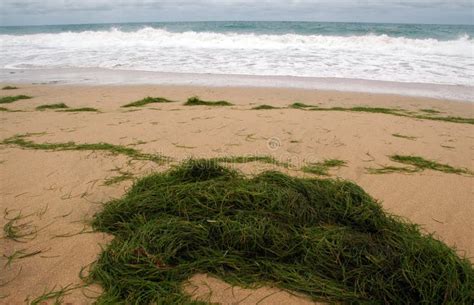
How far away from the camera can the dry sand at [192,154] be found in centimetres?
197

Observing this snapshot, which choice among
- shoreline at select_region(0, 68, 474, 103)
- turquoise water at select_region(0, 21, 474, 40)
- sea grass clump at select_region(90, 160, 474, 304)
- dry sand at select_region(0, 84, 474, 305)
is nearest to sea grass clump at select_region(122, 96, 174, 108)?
dry sand at select_region(0, 84, 474, 305)

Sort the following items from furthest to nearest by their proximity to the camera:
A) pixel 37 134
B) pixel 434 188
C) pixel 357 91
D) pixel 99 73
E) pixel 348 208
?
pixel 99 73
pixel 357 91
pixel 37 134
pixel 434 188
pixel 348 208

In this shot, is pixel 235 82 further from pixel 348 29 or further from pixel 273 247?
pixel 348 29

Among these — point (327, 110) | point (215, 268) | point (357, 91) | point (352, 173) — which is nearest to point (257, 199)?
point (215, 268)

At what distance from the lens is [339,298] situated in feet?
5.58

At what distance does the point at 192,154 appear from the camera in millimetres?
3783

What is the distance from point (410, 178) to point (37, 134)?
4.68m

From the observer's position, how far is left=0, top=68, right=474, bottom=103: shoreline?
28.1 ft

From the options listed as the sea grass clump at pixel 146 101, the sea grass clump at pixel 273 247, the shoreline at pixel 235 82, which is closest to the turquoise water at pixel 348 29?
the shoreline at pixel 235 82

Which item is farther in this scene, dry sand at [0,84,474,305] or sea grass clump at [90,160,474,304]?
dry sand at [0,84,474,305]

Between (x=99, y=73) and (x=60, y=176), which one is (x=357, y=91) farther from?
(x=99, y=73)

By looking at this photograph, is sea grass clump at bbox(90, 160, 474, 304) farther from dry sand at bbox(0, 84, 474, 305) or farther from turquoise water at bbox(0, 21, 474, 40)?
turquoise water at bbox(0, 21, 474, 40)

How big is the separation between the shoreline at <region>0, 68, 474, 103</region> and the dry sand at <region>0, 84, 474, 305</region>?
1.37 meters

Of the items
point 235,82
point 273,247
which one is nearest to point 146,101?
point 235,82
